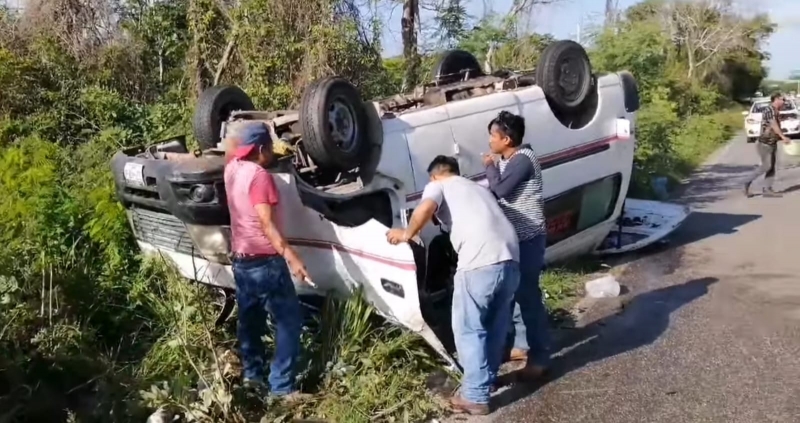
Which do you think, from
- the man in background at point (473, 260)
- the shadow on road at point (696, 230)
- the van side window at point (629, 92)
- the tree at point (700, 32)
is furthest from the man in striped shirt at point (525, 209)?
the tree at point (700, 32)

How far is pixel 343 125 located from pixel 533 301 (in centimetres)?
163

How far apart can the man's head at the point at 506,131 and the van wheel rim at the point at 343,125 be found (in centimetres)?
88

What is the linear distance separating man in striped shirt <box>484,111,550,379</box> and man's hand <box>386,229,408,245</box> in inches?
29.8

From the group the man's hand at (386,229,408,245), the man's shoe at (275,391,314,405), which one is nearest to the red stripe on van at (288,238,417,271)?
the man's hand at (386,229,408,245)

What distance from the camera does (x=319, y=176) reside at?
19.6ft

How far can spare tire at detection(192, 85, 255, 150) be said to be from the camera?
6656 millimetres

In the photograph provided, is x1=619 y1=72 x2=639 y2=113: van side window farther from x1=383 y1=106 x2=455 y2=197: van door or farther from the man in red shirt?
the man in red shirt

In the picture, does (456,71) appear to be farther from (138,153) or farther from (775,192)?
(775,192)

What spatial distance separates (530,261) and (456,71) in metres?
3.51

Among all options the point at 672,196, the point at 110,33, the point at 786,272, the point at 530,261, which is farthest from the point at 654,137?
the point at 530,261

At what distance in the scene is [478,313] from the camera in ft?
16.5

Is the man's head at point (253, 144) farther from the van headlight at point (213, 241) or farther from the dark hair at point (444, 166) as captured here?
A: the dark hair at point (444, 166)

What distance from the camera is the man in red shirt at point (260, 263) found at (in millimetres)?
4934

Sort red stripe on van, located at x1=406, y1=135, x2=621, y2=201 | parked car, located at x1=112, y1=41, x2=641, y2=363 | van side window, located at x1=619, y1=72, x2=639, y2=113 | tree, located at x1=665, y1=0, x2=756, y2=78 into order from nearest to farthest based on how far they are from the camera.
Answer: parked car, located at x1=112, y1=41, x2=641, y2=363 < red stripe on van, located at x1=406, y1=135, x2=621, y2=201 < van side window, located at x1=619, y1=72, x2=639, y2=113 < tree, located at x1=665, y1=0, x2=756, y2=78
